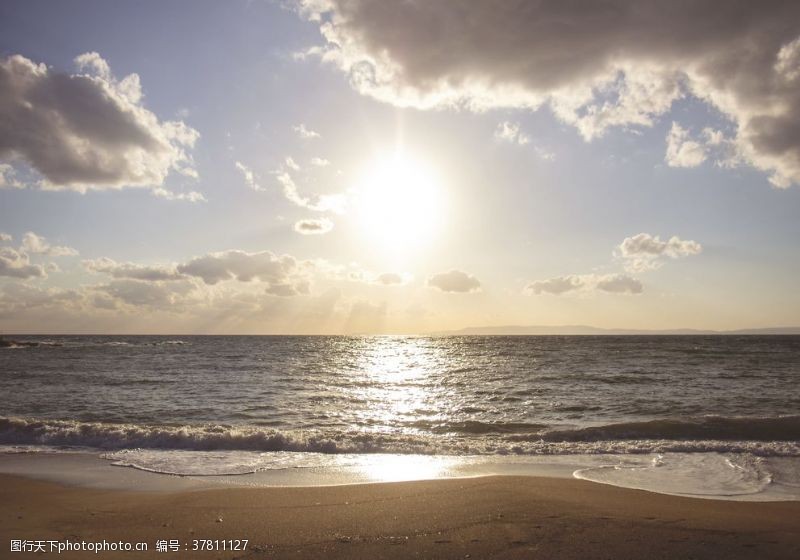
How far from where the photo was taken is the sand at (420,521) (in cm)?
756

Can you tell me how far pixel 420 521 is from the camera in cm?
876

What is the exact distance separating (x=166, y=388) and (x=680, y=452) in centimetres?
3268

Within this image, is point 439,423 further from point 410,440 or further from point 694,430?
point 694,430

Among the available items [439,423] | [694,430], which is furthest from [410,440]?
[694,430]

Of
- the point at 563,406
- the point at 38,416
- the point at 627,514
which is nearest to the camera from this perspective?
the point at 627,514

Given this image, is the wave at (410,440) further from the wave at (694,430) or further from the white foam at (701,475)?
the white foam at (701,475)

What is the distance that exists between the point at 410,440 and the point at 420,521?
30.0ft

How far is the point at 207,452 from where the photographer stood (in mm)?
16703

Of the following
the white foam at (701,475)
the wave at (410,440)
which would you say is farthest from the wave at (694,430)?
the white foam at (701,475)

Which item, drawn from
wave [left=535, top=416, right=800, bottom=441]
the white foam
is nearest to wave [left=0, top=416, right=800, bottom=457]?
wave [left=535, top=416, right=800, bottom=441]

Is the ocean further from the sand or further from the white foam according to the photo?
the sand

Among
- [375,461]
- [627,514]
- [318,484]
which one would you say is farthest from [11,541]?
[627,514]

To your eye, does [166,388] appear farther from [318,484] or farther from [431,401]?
[318,484]

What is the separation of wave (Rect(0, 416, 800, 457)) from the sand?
5.58 m
